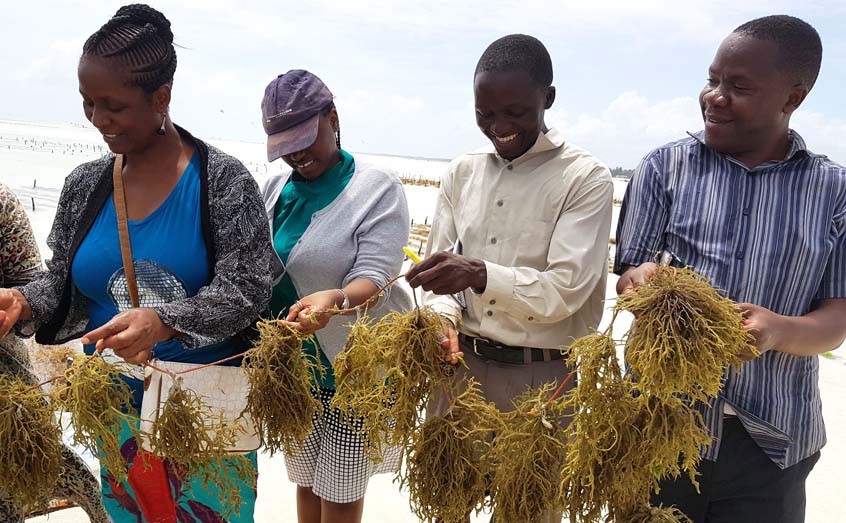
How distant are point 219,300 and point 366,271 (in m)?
0.69

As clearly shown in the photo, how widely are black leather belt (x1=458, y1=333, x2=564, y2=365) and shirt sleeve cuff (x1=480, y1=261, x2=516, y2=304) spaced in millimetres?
369

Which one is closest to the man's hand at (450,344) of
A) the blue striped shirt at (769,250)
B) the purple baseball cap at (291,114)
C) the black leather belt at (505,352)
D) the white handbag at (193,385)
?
the black leather belt at (505,352)

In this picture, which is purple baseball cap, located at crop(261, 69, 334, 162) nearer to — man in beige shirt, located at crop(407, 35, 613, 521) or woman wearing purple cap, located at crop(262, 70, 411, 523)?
woman wearing purple cap, located at crop(262, 70, 411, 523)

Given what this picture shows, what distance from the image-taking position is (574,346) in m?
1.88

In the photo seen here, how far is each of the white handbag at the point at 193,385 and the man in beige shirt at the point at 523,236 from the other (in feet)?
2.77

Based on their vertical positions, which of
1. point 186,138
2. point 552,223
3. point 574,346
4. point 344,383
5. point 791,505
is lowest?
point 791,505

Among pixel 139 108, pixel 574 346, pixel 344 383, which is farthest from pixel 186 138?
pixel 574 346

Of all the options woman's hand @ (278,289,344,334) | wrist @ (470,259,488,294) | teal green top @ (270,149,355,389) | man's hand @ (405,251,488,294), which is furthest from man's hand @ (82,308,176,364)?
wrist @ (470,259,488,294)

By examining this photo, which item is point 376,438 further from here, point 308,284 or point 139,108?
point 139,108

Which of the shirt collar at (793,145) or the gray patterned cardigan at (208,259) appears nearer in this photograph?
the shirt collar at (793,145)

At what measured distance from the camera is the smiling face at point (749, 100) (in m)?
1.92

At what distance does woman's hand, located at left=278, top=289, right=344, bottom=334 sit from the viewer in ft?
7.16

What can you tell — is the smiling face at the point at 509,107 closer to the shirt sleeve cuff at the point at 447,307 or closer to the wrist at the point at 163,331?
the shirt sleeve cuff at the point at 447,307

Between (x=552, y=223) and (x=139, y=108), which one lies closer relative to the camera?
(x=139, y=108)
